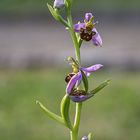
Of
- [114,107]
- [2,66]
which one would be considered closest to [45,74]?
[2,66]

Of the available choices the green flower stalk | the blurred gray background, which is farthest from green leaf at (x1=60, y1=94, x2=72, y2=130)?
the blurred gray background

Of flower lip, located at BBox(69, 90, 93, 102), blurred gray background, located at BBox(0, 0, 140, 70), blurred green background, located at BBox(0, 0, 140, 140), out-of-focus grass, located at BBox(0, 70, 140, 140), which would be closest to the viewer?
flower lip, located at BBox(69, 90, 93, 102)

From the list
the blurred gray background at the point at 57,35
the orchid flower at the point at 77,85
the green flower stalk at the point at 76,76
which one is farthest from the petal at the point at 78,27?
the blurred gray background at the point at 57,35

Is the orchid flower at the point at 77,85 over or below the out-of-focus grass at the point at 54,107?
over

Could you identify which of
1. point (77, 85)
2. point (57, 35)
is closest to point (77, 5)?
point (57, 35)

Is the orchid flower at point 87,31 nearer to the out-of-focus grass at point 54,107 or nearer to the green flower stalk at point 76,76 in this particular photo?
the green flower stalk at point 76,76

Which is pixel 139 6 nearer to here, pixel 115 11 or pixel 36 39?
pixel 115 11

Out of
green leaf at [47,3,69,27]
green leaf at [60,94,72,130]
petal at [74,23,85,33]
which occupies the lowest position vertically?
green leaf at [60,94,72,130]

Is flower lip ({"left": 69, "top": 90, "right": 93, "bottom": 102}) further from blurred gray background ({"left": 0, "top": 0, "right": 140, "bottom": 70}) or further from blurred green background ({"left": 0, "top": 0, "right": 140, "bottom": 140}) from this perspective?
blurred gray background ({"left": 0, "top": 0, "right": 140, "bottom": 70})
